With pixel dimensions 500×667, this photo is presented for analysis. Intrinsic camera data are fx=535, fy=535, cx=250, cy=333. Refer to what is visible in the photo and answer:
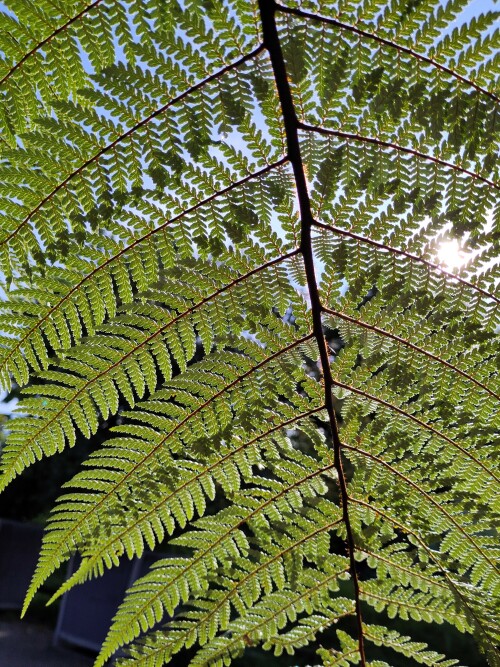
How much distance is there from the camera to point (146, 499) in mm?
930

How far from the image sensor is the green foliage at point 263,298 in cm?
70

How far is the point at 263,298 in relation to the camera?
872 millimetres

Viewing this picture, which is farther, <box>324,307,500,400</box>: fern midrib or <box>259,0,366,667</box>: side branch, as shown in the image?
<box>324,307,500,400</box>: fern midrib

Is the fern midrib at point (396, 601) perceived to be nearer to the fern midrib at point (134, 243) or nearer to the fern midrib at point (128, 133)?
the fern midrib at point (134, 243)

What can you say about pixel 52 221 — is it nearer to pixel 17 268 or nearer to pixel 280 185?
pixel 17 268

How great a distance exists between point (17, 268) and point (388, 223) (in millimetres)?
653

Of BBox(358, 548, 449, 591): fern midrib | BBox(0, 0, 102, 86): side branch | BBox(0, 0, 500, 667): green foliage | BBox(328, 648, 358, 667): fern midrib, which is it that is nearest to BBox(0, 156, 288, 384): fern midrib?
BBox(0, 0, 500, 667): green foliage

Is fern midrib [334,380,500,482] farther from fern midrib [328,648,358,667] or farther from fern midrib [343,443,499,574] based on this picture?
fern midrib [328,648,358,667]

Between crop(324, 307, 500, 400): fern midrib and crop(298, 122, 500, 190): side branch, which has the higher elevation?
crop(298, 122, 500, 190): side branch

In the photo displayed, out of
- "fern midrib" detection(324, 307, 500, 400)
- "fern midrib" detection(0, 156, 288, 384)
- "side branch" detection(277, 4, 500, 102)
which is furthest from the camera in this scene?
"fern midrib" detection(324, 307, 500, 400)

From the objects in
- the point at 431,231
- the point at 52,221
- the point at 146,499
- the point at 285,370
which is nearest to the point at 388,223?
the point at 431,231

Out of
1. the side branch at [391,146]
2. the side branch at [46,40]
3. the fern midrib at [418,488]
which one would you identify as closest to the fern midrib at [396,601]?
the fern midrib at [418,488]

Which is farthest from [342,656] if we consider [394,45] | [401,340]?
[394,45]

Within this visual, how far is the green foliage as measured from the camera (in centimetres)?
70
